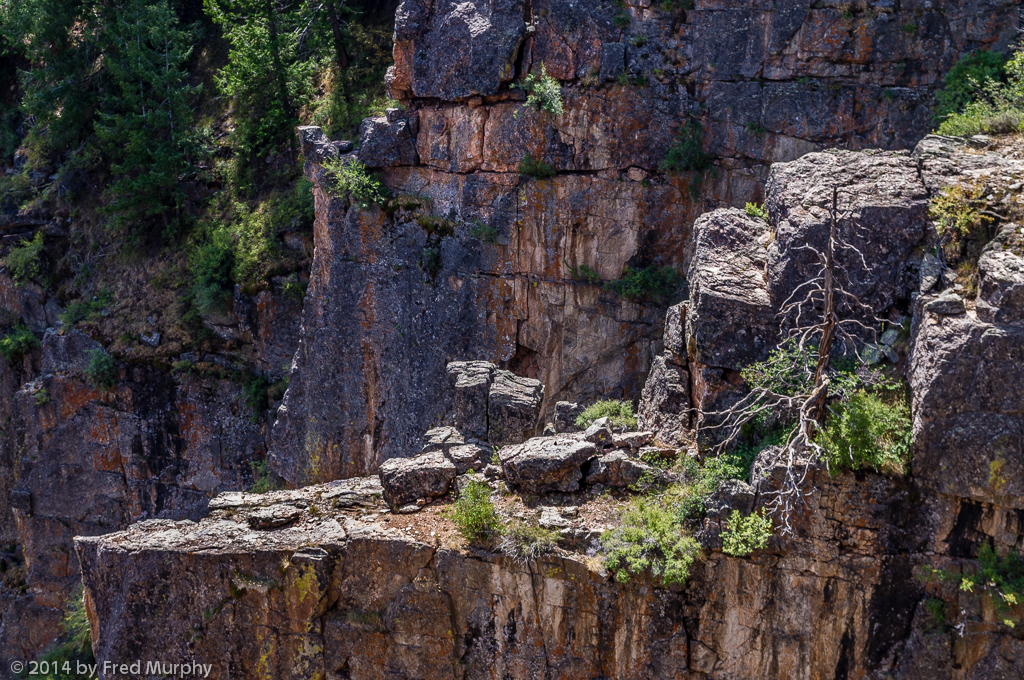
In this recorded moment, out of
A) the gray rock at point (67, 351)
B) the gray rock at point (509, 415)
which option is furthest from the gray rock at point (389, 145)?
the gray rock at point (67, 351)

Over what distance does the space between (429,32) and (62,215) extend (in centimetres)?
1399

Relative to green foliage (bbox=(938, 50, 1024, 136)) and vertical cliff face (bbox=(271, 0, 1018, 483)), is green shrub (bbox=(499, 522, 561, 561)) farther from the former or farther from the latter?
green foliage (bbox=(938, 50, 1024, 136))

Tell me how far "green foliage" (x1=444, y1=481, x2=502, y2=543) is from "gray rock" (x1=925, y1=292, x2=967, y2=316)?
569 cm

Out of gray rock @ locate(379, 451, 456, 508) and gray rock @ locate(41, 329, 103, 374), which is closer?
gray rock @ locate(379, 451, 456, 508)

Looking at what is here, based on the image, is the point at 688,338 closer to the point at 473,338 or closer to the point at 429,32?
the point at 473,338

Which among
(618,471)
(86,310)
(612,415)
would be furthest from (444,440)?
(86,310)

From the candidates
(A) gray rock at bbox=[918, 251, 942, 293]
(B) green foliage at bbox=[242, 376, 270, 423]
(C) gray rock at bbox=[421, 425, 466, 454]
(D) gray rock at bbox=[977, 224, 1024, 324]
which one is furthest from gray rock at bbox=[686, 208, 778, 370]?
(B) green foliage at bbox=[242, 376, 270, 423]

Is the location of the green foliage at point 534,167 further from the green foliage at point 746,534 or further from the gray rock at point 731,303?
the green foliage at point 746,534

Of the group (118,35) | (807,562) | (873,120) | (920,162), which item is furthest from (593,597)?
(118,35)

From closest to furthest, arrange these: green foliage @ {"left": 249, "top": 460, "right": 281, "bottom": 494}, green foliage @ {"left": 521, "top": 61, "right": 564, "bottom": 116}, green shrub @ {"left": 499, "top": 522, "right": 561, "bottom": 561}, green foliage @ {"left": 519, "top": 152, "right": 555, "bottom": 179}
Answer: green shrub @ {"left": 499, "top": 522, "right": 561, "bottom": 561} < green foliage @ {"left": 521, "top": 61, "right": 564, "bottom": 116} < green foliage @ {"left": 519, "top": 152, "right": 555, "bottom": 179} < green foliage @ {"left": 249, "top": 460, "right": 281, "bottom": 494}

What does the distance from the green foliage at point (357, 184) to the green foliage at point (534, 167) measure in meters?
2.97

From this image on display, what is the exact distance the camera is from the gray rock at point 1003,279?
8.93 meters

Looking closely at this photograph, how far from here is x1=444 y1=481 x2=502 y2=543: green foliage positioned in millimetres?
10758

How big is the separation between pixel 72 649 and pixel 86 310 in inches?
342
